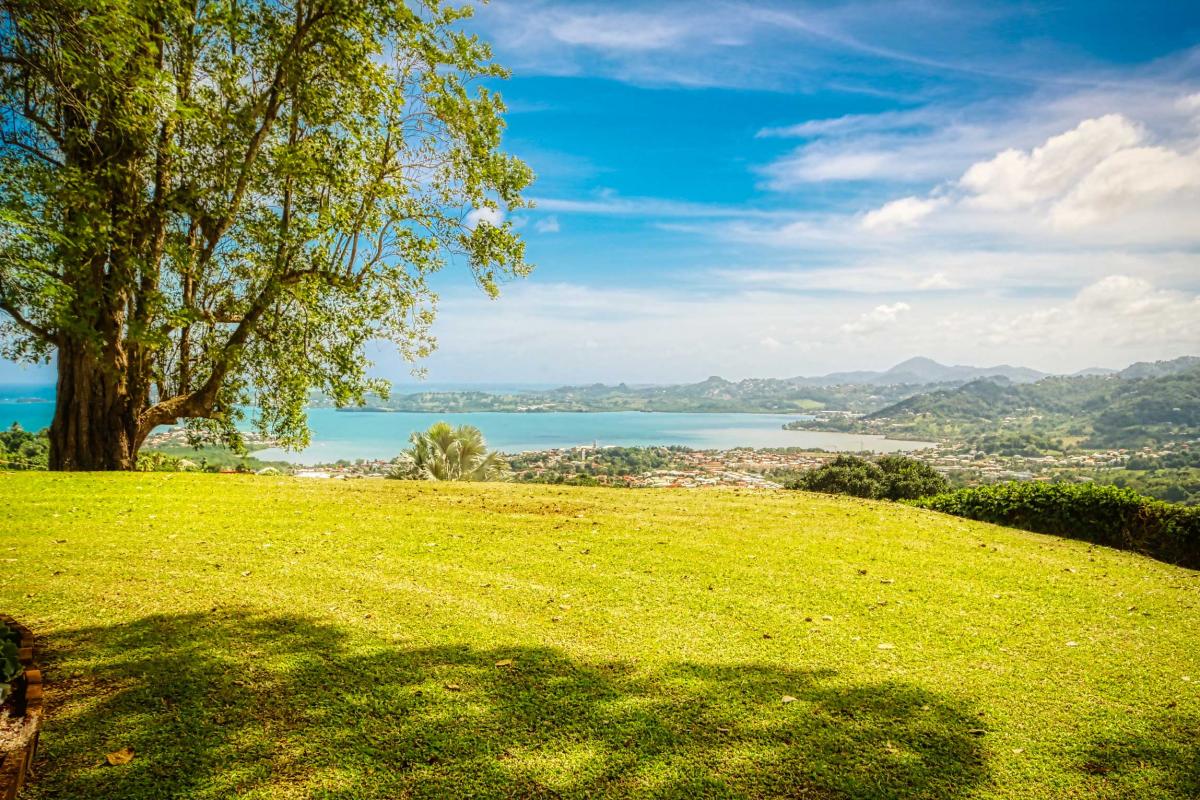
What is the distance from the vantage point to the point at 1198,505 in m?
10.5

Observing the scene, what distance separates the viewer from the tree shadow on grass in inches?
127

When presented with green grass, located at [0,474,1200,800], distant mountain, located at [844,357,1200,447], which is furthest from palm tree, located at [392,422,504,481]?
distant mountain, located at [844,357,1200,447]

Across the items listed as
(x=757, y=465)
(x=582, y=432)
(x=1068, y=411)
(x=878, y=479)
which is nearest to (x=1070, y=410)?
(x=1068, y=411)

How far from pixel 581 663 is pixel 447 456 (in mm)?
20907

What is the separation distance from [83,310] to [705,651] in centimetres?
905

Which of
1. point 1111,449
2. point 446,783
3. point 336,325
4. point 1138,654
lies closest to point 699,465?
point 1111,449

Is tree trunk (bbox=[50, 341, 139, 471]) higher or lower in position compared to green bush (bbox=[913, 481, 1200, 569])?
higher

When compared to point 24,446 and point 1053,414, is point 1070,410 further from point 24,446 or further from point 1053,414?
point 24,446

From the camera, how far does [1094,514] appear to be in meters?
11.8

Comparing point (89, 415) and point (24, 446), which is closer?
point (89, 415)

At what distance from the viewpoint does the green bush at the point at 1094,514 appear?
34.7 feet

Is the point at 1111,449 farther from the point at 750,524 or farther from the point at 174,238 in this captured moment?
the point at 174,238

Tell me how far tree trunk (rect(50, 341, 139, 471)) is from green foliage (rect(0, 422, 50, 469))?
217 inches

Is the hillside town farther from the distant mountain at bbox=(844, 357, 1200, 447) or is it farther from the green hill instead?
the distant mountain at bbox=(844, 357, 1200, 447)
